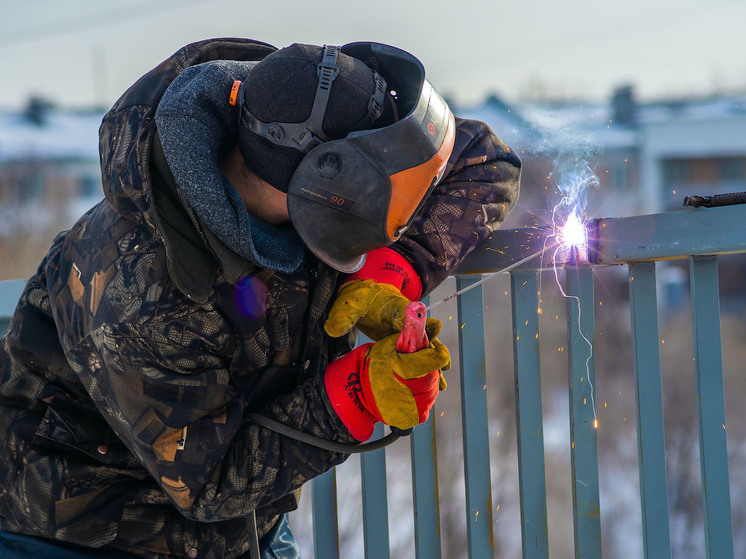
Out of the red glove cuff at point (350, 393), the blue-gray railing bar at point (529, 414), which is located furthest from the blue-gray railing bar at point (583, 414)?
the red glove cuff at point (350, 393)

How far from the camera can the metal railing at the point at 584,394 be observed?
1731mm

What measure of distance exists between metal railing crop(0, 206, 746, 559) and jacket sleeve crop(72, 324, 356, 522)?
512 mm

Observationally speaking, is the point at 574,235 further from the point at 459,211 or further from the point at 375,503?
the point at 375,503

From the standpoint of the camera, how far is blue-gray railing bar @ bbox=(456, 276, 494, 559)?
210 cm

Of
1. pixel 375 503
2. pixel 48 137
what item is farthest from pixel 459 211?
pixel 48 137

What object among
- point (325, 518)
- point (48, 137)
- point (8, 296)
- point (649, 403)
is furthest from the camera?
point (48, 137)

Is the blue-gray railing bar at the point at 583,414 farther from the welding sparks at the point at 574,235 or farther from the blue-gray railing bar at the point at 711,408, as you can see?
the blue-gray railing bar at the point at 711,408

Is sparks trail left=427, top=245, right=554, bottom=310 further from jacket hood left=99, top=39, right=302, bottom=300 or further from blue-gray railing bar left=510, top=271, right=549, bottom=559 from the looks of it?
jacket hood left=99, top=39, right=302, bottom=300

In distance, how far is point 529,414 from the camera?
79.3 inches

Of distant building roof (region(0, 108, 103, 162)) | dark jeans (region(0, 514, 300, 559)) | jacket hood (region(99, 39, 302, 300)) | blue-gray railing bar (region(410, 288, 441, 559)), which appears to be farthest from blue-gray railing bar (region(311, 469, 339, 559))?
distant building roof (region(0, 108, 103, 162))

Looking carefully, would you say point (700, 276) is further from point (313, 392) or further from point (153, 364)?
point (153, 364)

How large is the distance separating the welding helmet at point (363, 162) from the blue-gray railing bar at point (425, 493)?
730mm

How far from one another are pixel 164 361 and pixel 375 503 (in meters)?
0.95

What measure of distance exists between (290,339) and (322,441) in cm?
27
